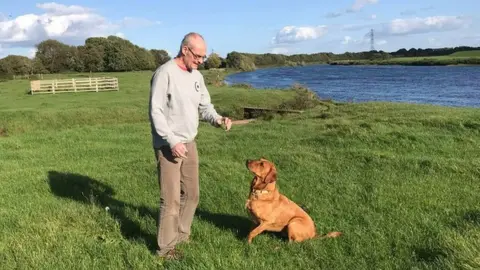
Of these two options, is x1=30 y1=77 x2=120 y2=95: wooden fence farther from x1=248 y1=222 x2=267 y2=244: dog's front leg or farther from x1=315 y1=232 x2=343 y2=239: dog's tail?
x1=315 y1=232 x2=343 y2=239: dog's tail

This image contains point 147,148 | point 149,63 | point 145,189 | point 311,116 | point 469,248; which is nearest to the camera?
point 469,248

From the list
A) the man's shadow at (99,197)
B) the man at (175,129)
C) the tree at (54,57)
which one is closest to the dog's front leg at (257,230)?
the man at (175,129)

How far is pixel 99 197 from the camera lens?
7742 mm

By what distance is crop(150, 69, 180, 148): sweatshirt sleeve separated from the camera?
4504mm

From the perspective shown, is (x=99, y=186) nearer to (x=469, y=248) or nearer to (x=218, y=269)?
(x=218, y=269)

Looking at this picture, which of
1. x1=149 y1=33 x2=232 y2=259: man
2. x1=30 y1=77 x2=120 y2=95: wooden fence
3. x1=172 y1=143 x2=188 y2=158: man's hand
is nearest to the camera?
x1=172 y1=143 x2=188 y2=158: man's hand

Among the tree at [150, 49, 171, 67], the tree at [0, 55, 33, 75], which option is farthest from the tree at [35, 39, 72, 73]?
the tree at [150, 49, 171, 67]

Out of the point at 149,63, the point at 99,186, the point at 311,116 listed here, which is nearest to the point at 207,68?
the point at 149,63

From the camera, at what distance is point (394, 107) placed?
1914 centimetres

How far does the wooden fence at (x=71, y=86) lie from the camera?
39.6m

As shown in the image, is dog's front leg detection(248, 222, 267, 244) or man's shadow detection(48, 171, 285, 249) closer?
dog's front leg detection(248, 222, 267, 244)

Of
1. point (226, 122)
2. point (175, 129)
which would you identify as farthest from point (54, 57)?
point (175, 129)

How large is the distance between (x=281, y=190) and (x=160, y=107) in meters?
3.71

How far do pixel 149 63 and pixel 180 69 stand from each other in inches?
3868
